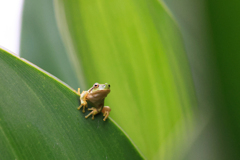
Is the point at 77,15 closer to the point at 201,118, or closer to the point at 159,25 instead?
the point at 159,25

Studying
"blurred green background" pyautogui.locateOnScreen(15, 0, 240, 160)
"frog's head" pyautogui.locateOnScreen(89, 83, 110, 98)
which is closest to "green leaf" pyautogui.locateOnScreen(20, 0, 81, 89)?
"blurred green background" pyautogui.locateOnScreen(15, 0, 240, 160)

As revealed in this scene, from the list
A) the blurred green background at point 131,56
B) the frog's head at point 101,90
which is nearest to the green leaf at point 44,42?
the blurred green background at point 131,56

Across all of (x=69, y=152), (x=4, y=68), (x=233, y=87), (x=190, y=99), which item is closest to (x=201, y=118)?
(x=190, y=99)

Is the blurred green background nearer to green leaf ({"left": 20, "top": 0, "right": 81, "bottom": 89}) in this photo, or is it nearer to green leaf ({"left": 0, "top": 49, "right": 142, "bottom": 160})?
green leaf ({"left": 20, "top": 0, "right": 81, "bottom": 89})

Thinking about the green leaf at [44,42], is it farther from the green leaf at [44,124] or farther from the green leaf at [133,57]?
the green leaf at [44,124]

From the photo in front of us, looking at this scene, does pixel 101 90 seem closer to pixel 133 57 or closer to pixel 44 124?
pixel 133 57
